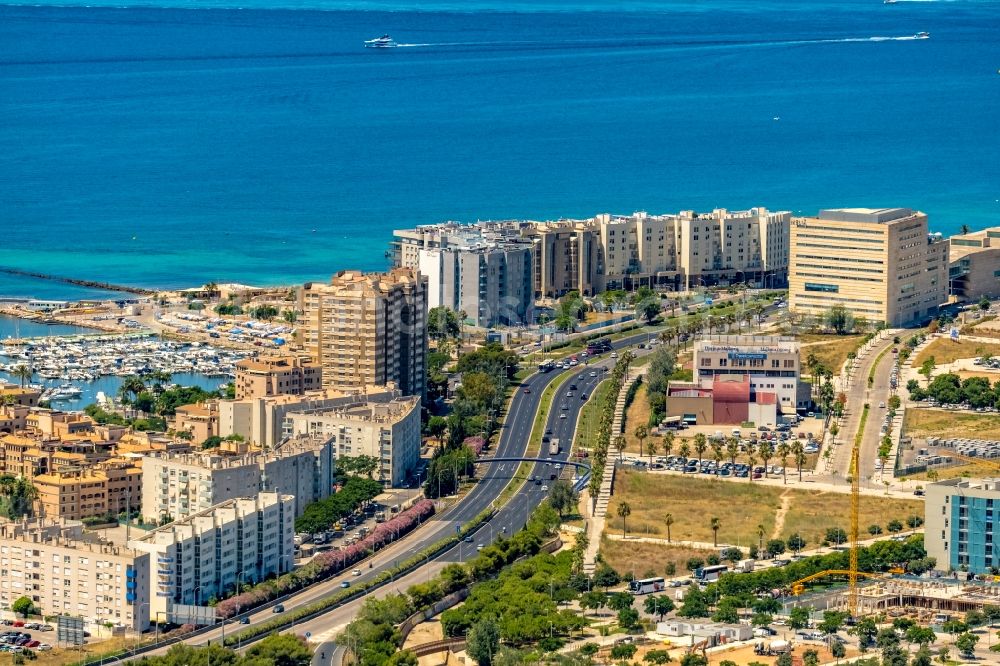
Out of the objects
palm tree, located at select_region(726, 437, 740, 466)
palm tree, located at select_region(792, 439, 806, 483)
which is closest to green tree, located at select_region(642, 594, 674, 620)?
Answer: palm tree, located at select_region(792, 439, 806, 483)

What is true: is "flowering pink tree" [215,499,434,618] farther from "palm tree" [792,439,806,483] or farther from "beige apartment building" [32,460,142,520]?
"palm tree" [792,439,806,483]

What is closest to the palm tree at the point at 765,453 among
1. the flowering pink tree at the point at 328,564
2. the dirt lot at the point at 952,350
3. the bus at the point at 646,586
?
the flowering pink tree at the point at 328,564

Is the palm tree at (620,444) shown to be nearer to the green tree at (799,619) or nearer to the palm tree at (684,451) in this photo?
the palm tree at (684,451)

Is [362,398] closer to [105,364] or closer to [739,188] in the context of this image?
[105,364]

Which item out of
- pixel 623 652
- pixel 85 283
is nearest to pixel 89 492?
pixel 623 652

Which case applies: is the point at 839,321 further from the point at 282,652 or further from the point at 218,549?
the point at 282,652

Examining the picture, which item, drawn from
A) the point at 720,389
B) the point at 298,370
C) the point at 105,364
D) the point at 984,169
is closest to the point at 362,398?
the point at 298,370
